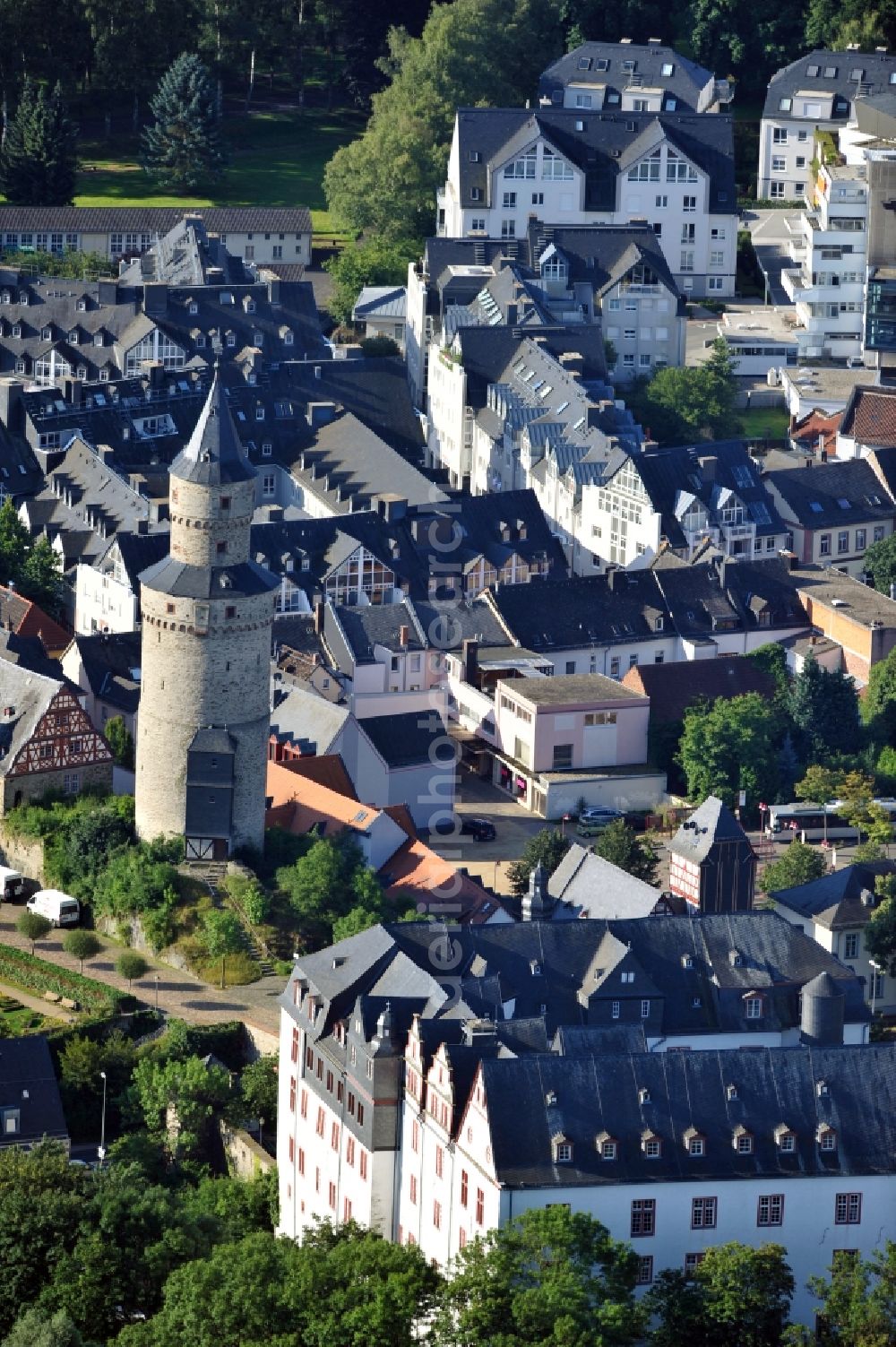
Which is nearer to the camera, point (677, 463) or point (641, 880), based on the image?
point (641, 880)

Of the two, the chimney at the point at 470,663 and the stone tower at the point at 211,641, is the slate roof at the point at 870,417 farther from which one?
the stone tower at the point at 211,641

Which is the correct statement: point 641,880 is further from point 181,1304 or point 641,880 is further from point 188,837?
point 181,1304

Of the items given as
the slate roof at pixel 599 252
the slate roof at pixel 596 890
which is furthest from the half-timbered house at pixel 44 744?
the slate roof at pixel 599 252

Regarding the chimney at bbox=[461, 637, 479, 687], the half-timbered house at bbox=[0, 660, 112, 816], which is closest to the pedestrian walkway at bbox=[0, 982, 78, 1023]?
the half-timbered house at bbox=[0, 660, 112, 816]

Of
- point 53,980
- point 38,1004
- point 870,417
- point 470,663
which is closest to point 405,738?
point 470,663

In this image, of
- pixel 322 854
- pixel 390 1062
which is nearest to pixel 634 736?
pixel 322 854

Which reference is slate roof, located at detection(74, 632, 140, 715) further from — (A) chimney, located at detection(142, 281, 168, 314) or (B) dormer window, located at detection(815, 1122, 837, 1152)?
(B) dormer window, located at detection(815, 1122, 837, 1152)

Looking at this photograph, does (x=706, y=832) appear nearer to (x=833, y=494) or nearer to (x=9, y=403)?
(x=833, y=494)
